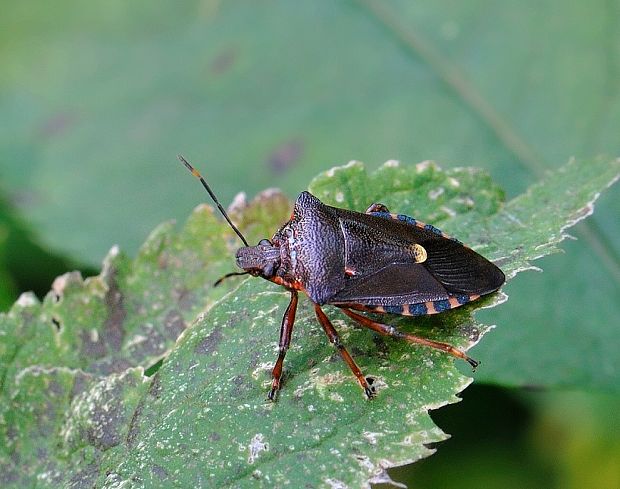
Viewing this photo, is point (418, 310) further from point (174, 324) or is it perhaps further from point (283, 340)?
point (174, 324)

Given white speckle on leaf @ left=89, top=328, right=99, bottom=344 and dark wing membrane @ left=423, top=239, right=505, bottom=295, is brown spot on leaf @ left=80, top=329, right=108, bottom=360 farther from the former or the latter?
dark wing membrane @ left=423, top=239, right=505, bottom=295

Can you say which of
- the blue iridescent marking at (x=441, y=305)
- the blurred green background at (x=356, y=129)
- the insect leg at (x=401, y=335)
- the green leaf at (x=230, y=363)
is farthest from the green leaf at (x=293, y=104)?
the insect leg at (x=401, y=335)

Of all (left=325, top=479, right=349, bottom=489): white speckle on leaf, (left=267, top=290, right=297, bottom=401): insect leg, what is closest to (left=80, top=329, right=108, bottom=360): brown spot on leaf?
(left=267, top=290, right=297, bottom=401): insect leg

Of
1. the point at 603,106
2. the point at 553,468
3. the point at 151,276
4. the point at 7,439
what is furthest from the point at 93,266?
the point at 603,106

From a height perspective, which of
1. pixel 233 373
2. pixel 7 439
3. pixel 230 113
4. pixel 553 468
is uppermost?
pixel 230 113

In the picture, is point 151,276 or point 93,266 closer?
point 151,276

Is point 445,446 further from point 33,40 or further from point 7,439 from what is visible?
point 33,40

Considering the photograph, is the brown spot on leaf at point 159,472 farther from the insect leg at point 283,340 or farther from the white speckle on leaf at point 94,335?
the white speckle on leaf at point 94,335
